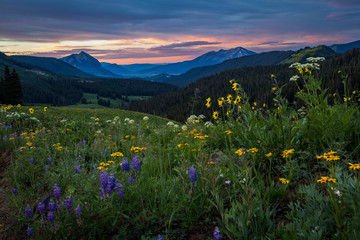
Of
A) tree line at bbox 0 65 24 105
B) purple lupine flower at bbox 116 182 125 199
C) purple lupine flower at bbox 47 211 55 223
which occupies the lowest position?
tree line at bbox 0 65 24 105

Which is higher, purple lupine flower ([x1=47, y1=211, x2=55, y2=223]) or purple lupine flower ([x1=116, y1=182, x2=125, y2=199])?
purple lupine flower ([x1=116, y1=182, x2=125, y2=199])

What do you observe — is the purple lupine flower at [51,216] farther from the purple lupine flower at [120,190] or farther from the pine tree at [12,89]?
the pine tree at [12,89]

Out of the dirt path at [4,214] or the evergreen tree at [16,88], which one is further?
the evergreen tree at [16,88]

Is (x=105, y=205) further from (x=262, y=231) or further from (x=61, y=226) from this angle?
(x=262, y=231)

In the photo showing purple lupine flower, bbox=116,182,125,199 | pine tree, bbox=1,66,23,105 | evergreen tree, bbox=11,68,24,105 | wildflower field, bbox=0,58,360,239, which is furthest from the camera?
evergreen tree, bbox=11,68,24,105

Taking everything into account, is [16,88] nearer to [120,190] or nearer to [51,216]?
[51,216]

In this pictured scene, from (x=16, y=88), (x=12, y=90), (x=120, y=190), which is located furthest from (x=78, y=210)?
(x=16, y=88)

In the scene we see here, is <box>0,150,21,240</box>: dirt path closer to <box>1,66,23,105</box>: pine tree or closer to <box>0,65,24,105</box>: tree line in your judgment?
<box>0,65,24,105</box>: tree line

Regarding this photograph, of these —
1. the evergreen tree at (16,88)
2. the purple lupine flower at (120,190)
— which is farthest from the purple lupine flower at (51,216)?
the evergreen tree at (16,88)

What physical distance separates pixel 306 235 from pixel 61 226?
2.61 meters

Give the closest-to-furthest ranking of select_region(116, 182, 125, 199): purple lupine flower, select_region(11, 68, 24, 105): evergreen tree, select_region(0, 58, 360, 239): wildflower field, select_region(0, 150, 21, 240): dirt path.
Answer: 1. select_region(0, 58, 360, 239): wildflower field
2. select_region(116, 182, 125, 199): purple lupine flower
3. select_region(0, 150, 21, 240): dirt path
4. select_region(11, 68, 24, 105): evergreen tree

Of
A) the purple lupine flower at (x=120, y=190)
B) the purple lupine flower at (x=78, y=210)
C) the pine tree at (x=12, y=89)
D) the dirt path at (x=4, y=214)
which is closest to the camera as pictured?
the purple lupine flower at (x=78, y=210)

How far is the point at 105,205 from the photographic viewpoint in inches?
108

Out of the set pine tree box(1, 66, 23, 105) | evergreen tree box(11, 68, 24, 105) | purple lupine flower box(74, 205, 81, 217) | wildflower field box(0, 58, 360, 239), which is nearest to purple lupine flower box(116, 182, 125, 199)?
wildflower field box(0, 58, 360, 239)
